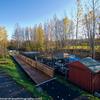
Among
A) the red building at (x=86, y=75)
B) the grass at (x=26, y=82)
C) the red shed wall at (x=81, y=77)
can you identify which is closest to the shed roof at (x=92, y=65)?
the red building at (x=86, y=75)

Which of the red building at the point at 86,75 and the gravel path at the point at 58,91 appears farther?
the red building at the point at 86,75

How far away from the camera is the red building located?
15867 mm

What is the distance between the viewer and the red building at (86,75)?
15.9 meters

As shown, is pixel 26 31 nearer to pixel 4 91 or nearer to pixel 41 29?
pixel 41 29

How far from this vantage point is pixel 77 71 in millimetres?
17922

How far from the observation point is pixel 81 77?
56.7 ft

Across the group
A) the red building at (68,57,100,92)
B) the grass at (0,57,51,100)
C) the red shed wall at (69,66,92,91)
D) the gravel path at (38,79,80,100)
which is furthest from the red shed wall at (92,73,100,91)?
the grass at (0,57,51,100)

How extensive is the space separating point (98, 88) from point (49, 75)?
23.4 ft

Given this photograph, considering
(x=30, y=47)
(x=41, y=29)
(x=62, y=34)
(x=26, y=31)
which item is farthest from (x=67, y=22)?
(x=26, y=31)

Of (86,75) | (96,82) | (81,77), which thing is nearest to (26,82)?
(81,77)

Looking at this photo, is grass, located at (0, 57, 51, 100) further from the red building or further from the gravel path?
the red building

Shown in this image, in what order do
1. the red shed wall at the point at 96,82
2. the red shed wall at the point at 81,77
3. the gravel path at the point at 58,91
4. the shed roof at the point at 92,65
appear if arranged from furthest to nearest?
the red shed wall at the point at 81,77 → the shed roof at the point at 92,65 → the red shed wall at the point at 96,82 → the gravel path at the point at 58,91

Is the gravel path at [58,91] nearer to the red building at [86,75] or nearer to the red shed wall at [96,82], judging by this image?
the red building at [86,75]

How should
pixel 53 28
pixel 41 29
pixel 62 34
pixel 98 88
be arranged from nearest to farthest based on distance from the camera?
pixel 98 88, pixel 62 34, pixel 53 28, pixel 41 29
